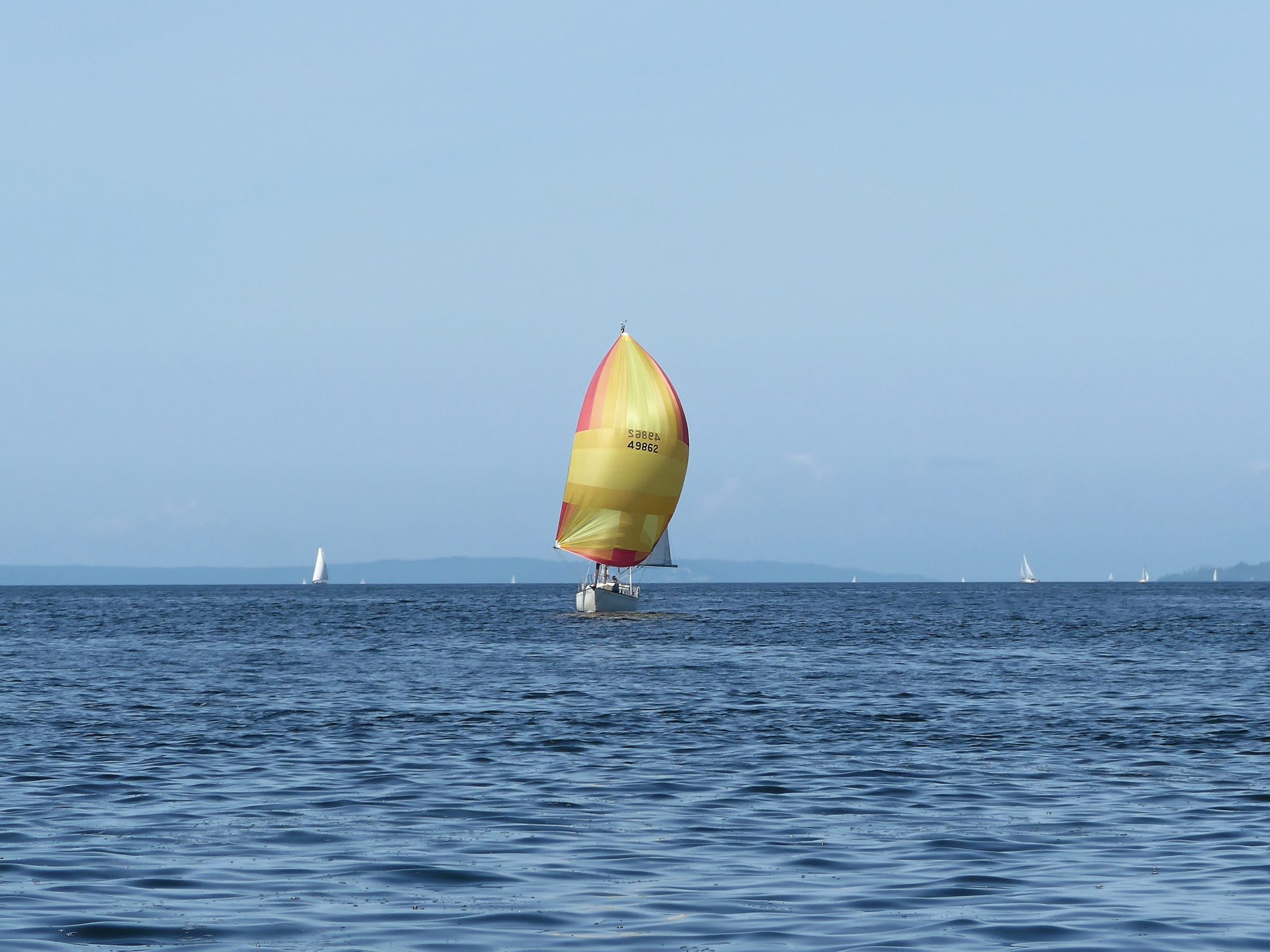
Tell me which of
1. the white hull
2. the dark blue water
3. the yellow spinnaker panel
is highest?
the yellow spinnaker panel

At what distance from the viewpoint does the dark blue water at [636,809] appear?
531 inches

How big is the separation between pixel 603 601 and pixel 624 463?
31.5 feet

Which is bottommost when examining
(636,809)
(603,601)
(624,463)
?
(636,809)

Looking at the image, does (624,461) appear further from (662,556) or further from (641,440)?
(662,556)

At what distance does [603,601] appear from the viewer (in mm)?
90375

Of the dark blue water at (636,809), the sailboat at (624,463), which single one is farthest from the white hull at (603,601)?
the dark blue water at (636,809)

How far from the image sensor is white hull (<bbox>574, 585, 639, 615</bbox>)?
296ft

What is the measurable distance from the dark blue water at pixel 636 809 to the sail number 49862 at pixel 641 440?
37725 millimetres

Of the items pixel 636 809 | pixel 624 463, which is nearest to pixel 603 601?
pixel 624 463

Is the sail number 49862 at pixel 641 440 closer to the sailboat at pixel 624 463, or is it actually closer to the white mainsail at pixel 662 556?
the sailboat at pixel 624 463

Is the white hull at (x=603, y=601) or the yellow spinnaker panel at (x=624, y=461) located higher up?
the yellow spinnaker panel at (x=624, y=461)

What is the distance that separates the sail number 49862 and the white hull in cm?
962

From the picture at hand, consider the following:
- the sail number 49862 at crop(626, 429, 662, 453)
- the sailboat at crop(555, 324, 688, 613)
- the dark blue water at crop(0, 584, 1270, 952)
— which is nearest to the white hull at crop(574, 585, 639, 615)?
the sailboat at crop(555, 324, 688, 613)

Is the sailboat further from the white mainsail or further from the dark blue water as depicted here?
the dark blue water
